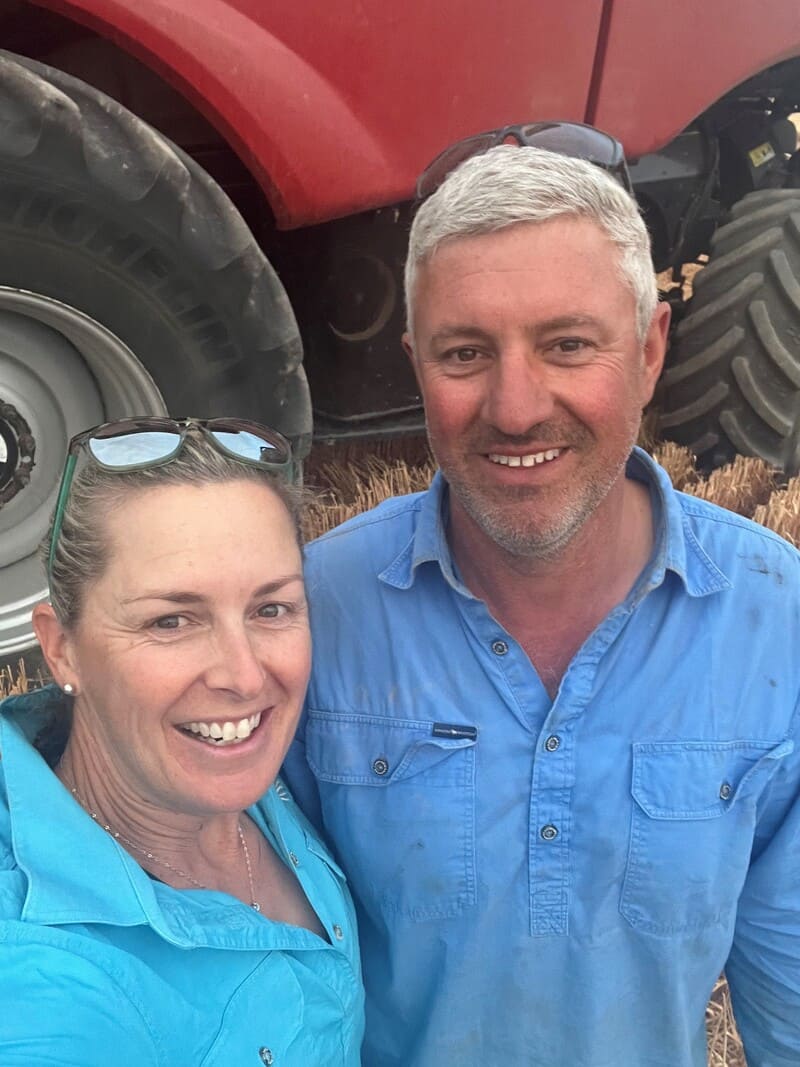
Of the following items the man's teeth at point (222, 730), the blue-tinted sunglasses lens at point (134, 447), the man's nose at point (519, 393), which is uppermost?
the man's nose at point (519, 393)

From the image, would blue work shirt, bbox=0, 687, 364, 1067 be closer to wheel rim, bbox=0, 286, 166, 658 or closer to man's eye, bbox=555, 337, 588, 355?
man's eye, bbox=555, 337, 588, 355

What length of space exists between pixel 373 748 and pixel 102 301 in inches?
61.1

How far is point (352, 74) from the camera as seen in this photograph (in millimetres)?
2848

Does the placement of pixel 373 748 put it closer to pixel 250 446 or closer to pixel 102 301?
pixel 250 446

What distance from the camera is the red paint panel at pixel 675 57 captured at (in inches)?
127

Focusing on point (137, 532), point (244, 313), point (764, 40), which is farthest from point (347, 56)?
point (137, 532)

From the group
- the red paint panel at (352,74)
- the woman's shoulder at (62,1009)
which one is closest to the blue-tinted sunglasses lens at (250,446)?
the woman's shoulder at (62,1009)

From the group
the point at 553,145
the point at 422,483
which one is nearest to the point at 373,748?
the point at 553,145

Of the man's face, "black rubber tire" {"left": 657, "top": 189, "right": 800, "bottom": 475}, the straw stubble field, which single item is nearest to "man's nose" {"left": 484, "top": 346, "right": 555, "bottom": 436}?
the man's face

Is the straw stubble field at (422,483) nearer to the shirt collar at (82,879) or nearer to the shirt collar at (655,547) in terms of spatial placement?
the shirt collar at (655,547)

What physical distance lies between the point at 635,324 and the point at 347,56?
1.67m

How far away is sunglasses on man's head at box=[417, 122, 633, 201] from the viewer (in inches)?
62.4

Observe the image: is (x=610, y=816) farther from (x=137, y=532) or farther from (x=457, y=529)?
(x=137, y=532)

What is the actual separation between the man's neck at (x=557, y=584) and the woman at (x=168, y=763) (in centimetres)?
32
